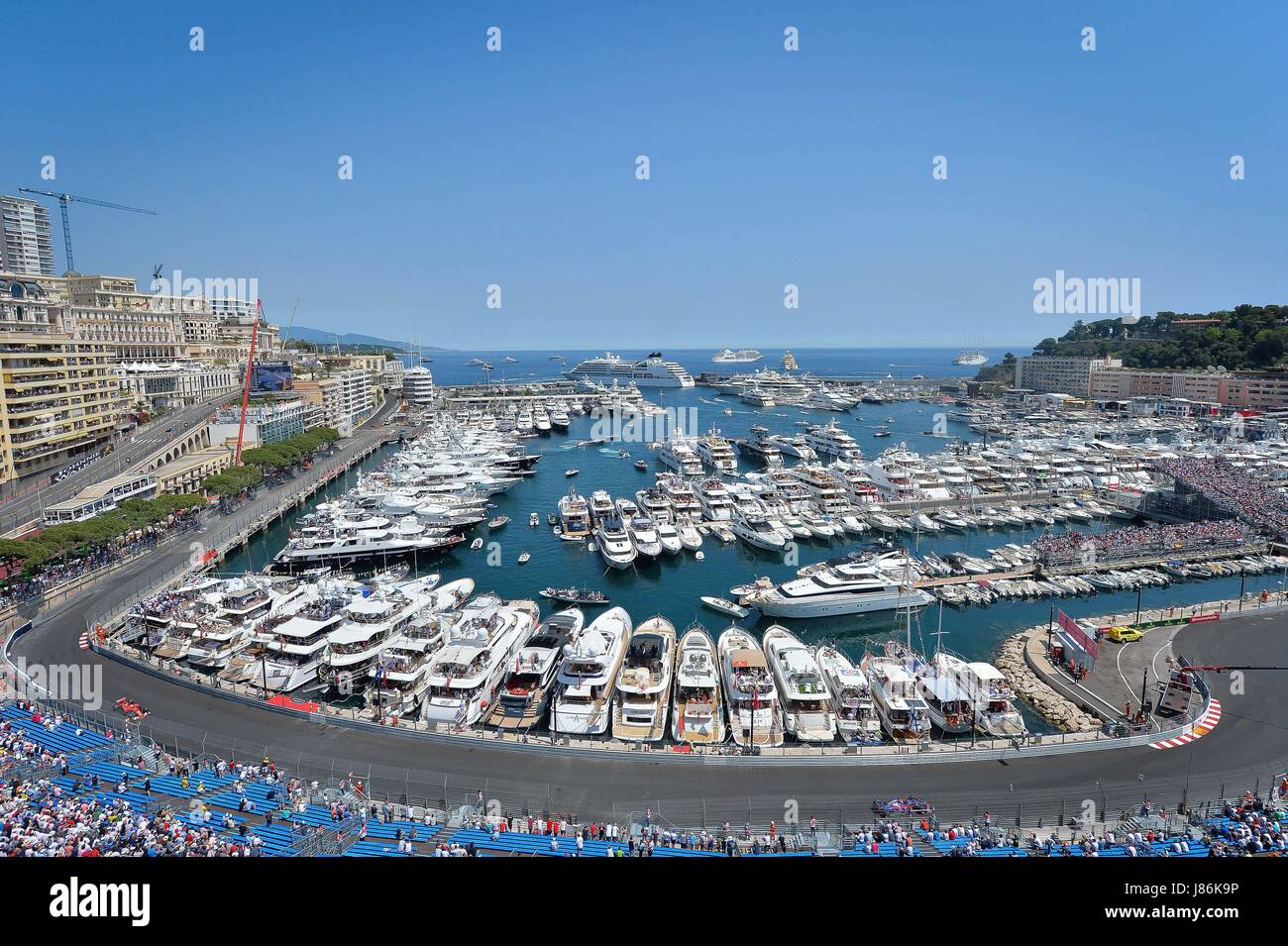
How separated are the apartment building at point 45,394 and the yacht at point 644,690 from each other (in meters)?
38.1

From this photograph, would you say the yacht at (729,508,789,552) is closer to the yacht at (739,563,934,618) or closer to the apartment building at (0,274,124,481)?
the yacht at (739,563,934,618)

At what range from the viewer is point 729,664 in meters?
21.8

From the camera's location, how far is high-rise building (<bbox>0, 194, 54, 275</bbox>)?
400 feet

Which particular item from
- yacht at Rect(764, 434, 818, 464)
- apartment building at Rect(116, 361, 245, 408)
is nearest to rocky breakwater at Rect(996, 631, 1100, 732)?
yacht at Rect(764, 434, 818, 464)

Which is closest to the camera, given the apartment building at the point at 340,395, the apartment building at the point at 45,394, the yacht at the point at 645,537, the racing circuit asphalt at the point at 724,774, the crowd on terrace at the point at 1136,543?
the racing circuit asphalt at the point at 724,774

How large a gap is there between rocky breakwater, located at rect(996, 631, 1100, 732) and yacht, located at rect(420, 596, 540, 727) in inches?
617

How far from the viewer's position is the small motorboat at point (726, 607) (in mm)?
29094

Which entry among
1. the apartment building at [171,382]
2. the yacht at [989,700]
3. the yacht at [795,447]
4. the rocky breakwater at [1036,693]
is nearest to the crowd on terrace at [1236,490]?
the rocky breakwater at [1036,693]

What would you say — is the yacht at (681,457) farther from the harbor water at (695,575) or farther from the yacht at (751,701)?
the yacht at (751,701)

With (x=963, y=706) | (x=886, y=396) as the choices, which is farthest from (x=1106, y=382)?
(x=963, y=706)

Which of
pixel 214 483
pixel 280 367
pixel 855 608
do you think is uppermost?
pixel 280 367

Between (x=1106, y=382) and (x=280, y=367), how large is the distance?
346ft

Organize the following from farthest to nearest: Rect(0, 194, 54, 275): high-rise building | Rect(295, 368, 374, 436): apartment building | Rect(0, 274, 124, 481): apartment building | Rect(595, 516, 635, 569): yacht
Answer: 1. Rect(0, 194, 54, 275): high-rise building
2. Rect(295, 368, 374, 436): apartment building
3. Rect(0, 274, 124, 481): apartment building
4. Rect(595, 516, 635, 569): yacht
